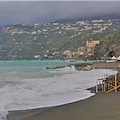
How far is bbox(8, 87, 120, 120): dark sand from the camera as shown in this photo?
38.4 ft

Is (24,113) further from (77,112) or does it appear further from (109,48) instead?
(109,48)

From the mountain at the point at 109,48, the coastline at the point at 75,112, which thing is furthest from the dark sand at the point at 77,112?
the mountain at the point at 109,48

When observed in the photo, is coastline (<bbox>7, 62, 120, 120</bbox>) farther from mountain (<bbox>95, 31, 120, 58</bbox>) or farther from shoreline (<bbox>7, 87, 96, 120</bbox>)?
mountain (<bbox>95, 31, 120, 58</bbox>)

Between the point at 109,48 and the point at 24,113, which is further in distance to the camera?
the point at 109,48

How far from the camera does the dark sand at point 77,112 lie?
11.7m

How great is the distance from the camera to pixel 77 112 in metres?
12.9

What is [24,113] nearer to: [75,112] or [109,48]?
[75,112]

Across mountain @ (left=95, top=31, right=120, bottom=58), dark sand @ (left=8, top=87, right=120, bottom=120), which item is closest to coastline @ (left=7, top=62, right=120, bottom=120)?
dark sand @ (left=8, top=87, right=120, bottom=120)

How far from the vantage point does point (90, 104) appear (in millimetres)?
14867

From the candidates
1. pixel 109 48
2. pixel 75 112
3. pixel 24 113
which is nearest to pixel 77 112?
pixel 75 112

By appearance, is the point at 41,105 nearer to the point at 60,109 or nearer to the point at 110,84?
the point at 60,109

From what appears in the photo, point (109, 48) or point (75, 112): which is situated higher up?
point (75, 112)

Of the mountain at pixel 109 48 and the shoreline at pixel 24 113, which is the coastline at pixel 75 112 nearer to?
the shoreline at pixel 24 113

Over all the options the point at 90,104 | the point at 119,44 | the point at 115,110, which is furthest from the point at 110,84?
the point at 119,44
